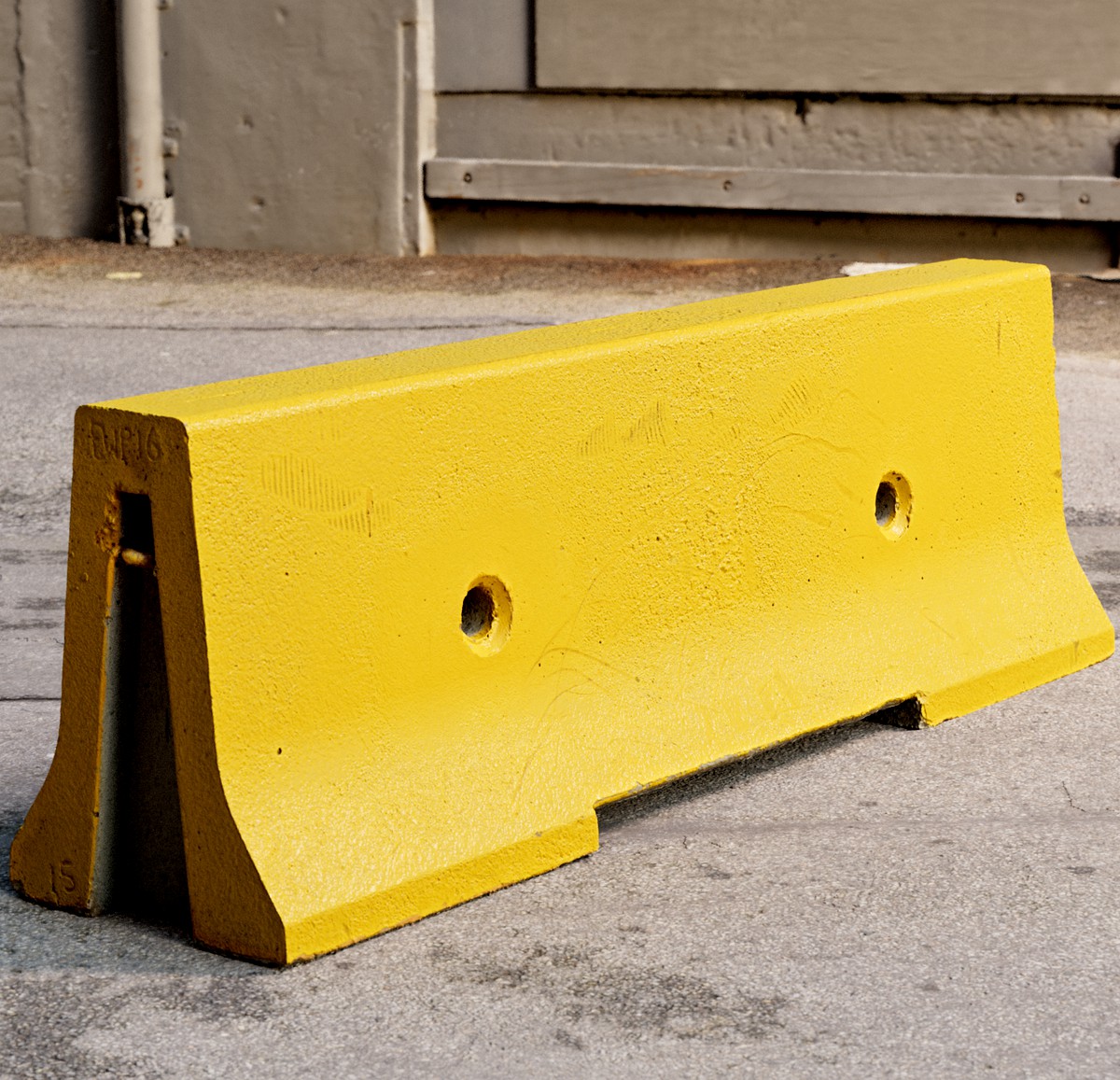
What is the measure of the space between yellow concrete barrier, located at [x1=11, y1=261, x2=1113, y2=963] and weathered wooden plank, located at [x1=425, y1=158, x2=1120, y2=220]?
5833mm

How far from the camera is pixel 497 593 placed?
11.6 feet

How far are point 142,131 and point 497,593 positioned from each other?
8.24 meters

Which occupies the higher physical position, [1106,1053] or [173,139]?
[173,139]

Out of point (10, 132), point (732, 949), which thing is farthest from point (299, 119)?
point (732, 949)

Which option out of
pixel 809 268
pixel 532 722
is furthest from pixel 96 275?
pixel 532 722

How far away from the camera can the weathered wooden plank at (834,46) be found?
9.98m

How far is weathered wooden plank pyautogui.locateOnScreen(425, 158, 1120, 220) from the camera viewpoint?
1007 cm

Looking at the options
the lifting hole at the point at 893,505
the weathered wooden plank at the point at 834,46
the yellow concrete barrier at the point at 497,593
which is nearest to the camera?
the yellow concrete barrier at the point at 497,593

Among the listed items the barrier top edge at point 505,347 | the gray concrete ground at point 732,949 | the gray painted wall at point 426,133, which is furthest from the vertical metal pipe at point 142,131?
the barrier top edge at point 505,347

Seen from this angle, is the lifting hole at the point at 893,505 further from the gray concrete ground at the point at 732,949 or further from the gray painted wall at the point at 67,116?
the gray painted wall at the point at 67,116

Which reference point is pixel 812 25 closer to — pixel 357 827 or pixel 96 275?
pixel 96 275

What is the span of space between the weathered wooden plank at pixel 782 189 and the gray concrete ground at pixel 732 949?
19.3 feet

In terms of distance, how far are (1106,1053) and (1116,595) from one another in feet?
8.86

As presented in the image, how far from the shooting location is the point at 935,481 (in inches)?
175
